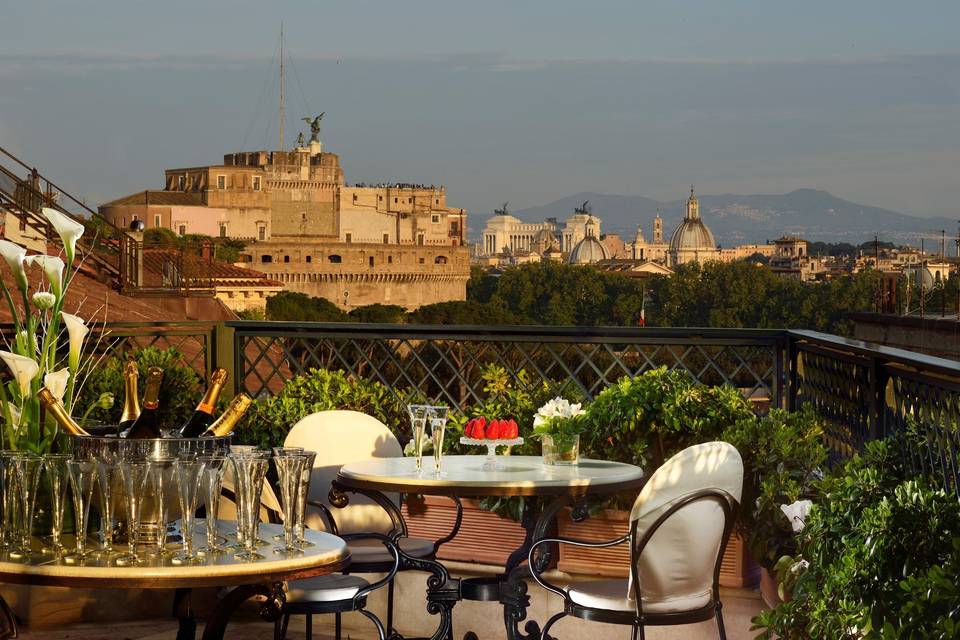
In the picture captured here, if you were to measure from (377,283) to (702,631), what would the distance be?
106m

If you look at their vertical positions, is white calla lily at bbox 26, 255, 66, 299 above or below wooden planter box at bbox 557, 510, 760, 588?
above

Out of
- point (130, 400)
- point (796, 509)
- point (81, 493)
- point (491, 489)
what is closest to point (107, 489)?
point (81, 493)

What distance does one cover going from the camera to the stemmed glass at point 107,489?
2664mm

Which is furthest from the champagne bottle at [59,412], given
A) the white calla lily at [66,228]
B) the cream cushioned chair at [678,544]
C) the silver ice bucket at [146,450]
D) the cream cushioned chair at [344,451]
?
the cream cushioned chair at [344,451]

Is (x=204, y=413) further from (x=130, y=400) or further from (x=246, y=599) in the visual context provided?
(x=246, y=599)

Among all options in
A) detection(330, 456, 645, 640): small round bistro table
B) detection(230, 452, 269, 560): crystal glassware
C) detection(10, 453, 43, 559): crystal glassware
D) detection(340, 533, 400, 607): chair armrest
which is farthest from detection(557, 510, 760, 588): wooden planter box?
detection(10, 453, 43, 559): crystal glassware

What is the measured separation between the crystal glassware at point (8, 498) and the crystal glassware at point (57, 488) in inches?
2.6

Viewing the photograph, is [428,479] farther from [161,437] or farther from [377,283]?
[377,283]

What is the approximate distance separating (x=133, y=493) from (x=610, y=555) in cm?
249

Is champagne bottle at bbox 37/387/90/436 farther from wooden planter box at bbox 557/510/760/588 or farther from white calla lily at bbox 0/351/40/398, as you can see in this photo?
wooden planter box at bbox 557/510/760/588

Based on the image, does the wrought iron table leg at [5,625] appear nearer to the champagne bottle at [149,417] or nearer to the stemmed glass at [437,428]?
the champagne bottle at [149,417]

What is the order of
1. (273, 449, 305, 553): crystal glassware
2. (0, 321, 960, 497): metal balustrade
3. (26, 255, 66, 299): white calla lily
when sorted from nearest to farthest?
(273, 449, 305, 553): crystal glassware → (26, 255, 66, 299): white calla lily → (0, 321, 960, 497): metal balustrade

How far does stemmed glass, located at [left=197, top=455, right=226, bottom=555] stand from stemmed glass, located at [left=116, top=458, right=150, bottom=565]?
11cm

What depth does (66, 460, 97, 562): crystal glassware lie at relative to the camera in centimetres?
267
